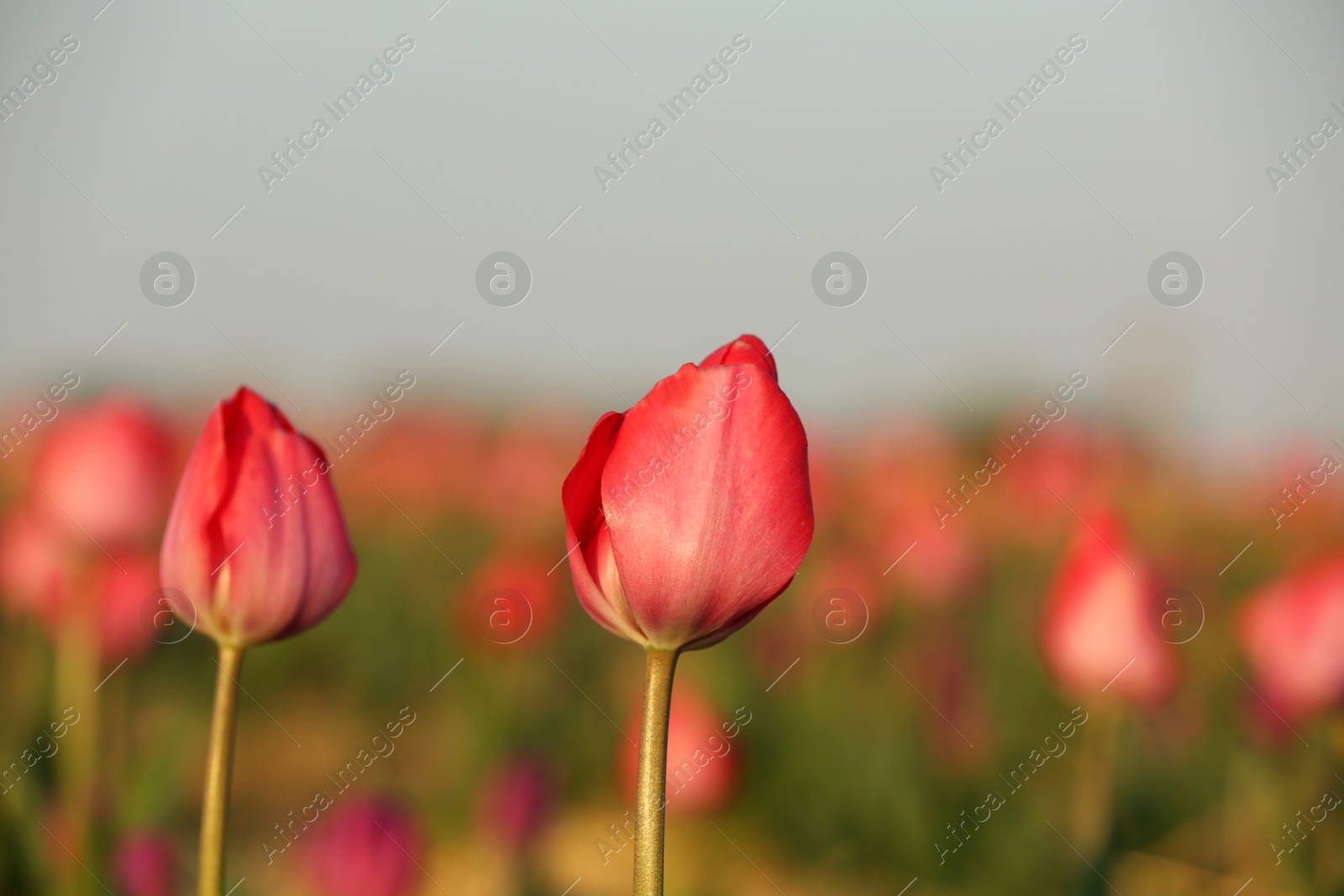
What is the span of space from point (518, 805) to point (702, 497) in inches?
41.0

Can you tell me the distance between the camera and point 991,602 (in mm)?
2992

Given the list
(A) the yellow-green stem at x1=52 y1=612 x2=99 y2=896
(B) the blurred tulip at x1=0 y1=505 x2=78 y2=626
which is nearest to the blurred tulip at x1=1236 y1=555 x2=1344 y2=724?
(A) the yellow-green stem at x1=52 y1=612 x2=99 y2=896

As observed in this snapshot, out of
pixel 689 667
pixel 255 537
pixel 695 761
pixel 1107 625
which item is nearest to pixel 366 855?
pixel 255 537

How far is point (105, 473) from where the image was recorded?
1.44m

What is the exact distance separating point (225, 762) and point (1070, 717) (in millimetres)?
2345

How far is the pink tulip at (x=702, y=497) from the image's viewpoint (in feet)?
1.77

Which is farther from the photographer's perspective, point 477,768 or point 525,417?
point 525,417

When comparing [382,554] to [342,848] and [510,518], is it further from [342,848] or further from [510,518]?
[342,848]

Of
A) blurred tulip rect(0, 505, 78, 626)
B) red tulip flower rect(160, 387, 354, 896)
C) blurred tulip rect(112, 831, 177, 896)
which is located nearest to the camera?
red tulip flower rect(160, 387, 354, 896)

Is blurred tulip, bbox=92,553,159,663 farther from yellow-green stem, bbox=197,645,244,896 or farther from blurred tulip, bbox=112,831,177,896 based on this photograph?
yellow-green stem, bbox=197,645,244,896

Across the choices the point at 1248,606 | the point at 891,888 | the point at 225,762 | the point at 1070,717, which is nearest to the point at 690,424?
the point at 225,762

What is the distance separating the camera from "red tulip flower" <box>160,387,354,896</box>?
636 mm

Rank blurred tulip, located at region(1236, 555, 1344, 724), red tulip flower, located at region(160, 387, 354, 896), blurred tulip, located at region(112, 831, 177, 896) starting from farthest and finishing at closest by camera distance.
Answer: blurred tulip, located at region(1236, 555, 1344, 724) < blurred tulip, located at region(112, 831, 177, 896) < red tulip flower, located at region(160, 387, 354, 896)

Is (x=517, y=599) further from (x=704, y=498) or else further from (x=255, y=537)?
(x=704, y=498)
